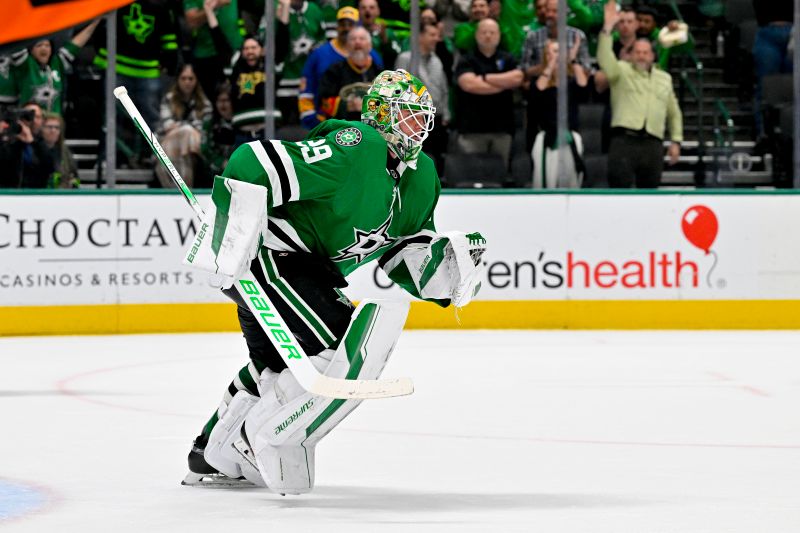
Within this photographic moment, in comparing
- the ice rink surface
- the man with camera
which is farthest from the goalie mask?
the man with camera

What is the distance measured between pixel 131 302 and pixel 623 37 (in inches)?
147

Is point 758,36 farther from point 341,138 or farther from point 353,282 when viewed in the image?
point 341,138

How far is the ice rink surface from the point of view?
4062mm

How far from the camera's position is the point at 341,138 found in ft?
14.1

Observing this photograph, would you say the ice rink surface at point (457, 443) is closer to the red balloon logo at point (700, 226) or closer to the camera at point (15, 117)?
the red balloon logo at point (700, 226)

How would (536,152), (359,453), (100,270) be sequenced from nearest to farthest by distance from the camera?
(359,453), (100,270), (536,152)

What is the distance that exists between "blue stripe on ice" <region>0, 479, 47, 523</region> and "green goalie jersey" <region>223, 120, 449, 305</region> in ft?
3.14

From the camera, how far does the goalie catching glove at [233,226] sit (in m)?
4.06

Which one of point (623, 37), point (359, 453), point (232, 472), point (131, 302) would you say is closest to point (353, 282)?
point (131, 302)

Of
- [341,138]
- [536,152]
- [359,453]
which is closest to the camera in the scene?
[341,138]

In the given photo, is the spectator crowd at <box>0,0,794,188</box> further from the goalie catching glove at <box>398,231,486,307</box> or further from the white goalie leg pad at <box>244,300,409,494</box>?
the white goalie leg pad at <box>244,300,409,494</box>

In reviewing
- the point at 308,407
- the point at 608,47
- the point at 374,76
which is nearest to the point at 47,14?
the point at 374,76

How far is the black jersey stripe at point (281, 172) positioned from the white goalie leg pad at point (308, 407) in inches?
14.5

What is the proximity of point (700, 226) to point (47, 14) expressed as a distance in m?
4.49
